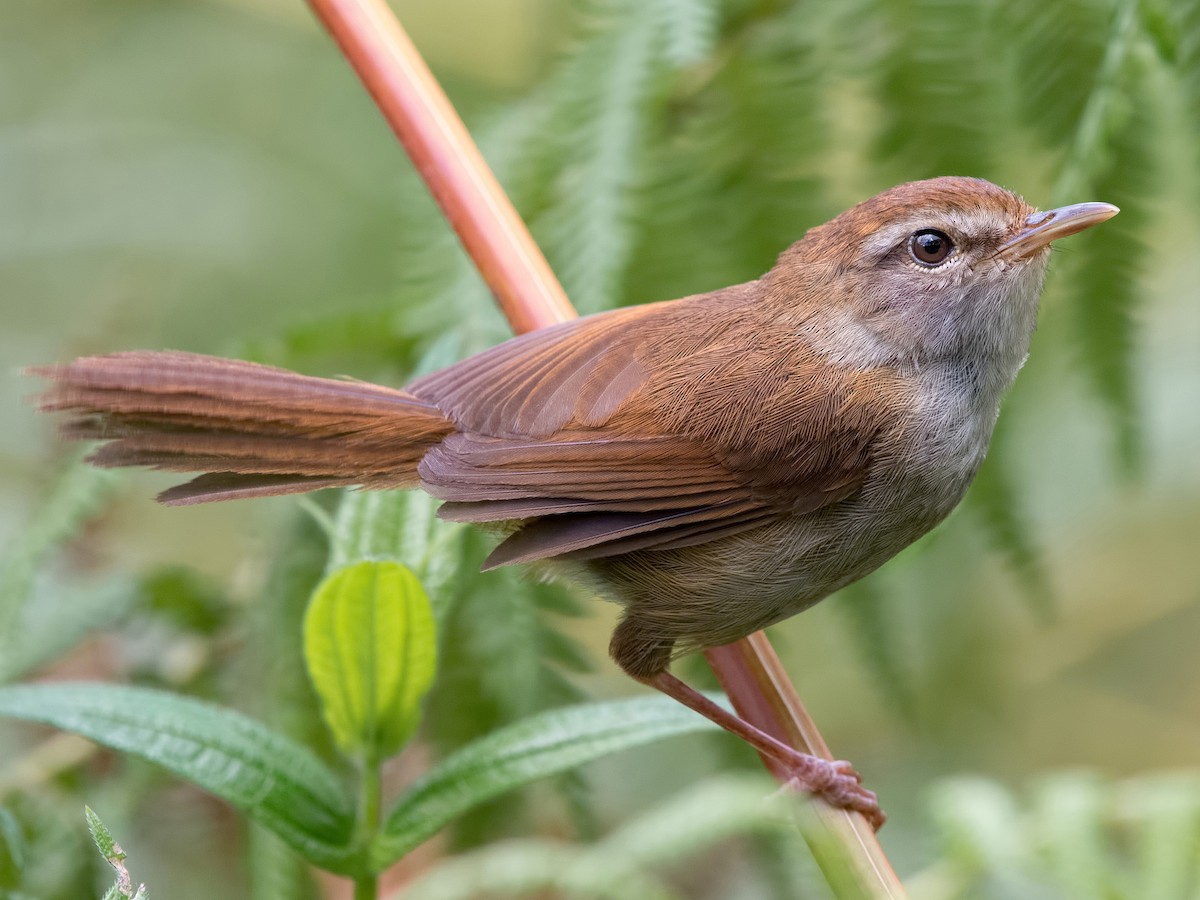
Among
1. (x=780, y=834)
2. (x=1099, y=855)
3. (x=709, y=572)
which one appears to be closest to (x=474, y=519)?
(x=709, y=572)

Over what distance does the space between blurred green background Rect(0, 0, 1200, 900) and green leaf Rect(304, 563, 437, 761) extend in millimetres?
555

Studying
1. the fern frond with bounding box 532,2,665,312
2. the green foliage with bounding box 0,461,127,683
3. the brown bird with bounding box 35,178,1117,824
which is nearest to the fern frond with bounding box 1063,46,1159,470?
the brown bird with bounding box 35,178,1117,824

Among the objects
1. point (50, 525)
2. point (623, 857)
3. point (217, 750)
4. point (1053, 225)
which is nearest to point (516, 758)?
point (623, 857)

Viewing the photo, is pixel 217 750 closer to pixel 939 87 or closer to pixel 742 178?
pixel 742 178

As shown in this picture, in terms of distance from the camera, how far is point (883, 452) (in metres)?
2.09

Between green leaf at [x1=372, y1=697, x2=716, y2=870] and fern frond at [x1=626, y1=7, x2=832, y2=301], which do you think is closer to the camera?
green leaf at [x1=372, y1=697, x2=716, y2=870]

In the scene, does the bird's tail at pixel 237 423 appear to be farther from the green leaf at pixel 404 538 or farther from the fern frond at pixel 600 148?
the fern frond at pixel 600 148

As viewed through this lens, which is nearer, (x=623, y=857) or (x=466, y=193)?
(x=623, y=857)

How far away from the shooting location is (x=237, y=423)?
2.02m

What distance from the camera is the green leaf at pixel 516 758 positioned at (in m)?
1.68

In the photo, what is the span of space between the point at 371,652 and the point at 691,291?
56.2 inches

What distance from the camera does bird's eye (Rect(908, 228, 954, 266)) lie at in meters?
2.19

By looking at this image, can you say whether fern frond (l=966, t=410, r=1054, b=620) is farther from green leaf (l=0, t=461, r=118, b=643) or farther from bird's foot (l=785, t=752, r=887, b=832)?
green leaf (l=0, t=461, r=118, b=643)

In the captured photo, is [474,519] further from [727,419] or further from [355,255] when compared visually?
[355,255]
